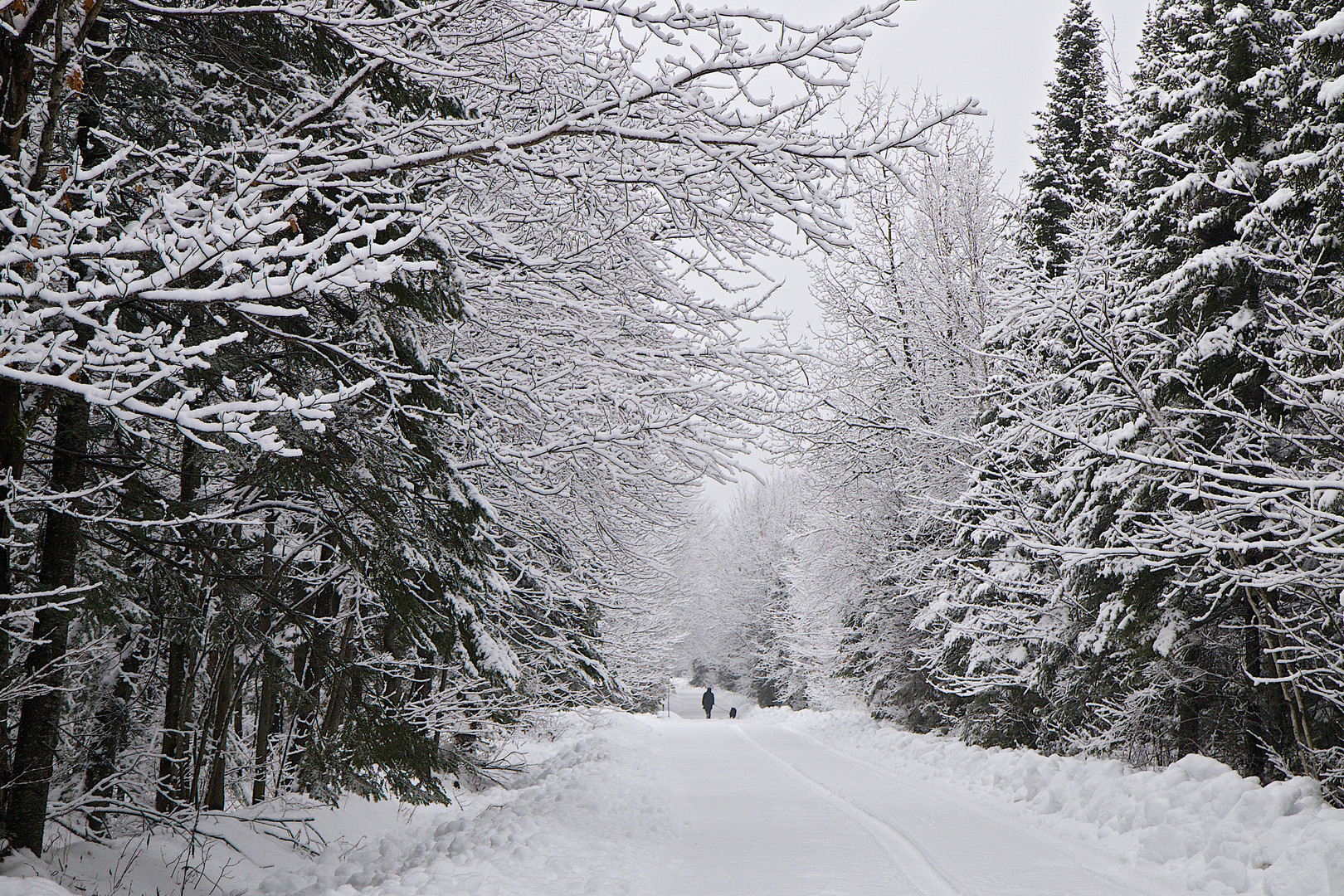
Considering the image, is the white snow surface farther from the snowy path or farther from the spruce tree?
the spruce tree

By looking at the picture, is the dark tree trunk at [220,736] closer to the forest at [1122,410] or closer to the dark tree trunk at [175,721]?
the dark tree trunk at [175,721]

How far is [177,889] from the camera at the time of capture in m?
5.68

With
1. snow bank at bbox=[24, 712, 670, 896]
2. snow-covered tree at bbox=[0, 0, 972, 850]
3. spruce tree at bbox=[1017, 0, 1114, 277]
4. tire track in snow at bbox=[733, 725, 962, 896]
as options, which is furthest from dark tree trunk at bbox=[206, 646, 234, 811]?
spruce tree at bbox=[1017, 0, 1114, 277]

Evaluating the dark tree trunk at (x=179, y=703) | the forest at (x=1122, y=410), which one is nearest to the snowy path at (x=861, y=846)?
the forest at (x=1122, y=410)

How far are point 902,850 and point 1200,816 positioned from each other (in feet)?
8.43

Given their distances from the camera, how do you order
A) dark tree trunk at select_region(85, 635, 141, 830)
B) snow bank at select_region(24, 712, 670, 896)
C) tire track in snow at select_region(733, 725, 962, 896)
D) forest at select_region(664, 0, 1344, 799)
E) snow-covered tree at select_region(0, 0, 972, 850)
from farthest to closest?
dark tree trunk at select_region(85, 635, 141, 830)
forest at select_region(664, 0, 1344, 799)
tire track in snow at select_region(733, 725, 962, 896)
snow bank at select_region(24, 712, 670, 896)
snow-covered tree at select_region(0, 0, 972, 850)

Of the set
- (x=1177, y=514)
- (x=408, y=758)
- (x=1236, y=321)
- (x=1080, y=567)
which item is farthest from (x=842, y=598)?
(x=408, y=758)

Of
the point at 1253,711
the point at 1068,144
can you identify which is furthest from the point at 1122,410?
the point at 1068,144

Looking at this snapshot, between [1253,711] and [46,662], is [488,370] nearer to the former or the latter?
[46,662]

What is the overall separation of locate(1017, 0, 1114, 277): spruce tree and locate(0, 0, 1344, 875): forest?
426 cm

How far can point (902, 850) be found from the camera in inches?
282

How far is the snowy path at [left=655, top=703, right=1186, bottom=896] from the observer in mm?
6020

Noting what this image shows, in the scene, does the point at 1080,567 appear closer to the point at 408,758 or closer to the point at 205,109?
the point at 408,758

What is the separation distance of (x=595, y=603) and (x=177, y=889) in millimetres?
5369
